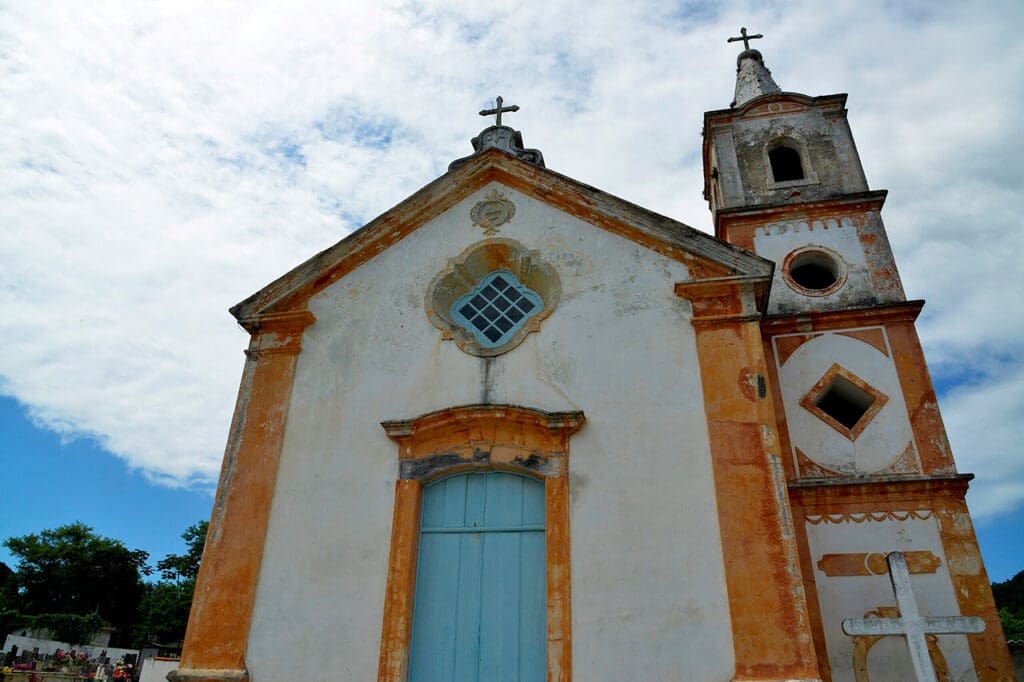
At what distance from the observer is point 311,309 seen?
952cm

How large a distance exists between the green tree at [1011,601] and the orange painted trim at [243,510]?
31.7 m

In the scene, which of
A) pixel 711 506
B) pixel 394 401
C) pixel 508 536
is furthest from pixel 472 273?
pixel 711 506

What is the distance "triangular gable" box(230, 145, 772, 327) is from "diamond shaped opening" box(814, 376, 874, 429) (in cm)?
338

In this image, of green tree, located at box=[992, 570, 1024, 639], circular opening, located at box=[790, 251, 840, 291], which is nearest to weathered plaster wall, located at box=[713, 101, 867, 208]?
circular opening, located at box=[790, 251, 840, 291]

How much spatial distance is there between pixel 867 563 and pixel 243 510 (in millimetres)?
7520

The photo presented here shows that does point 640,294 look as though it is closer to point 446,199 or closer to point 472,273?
point 472,273

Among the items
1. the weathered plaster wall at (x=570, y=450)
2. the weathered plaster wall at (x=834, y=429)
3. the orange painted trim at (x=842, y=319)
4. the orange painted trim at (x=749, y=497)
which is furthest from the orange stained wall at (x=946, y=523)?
the weathered plaster wall at (x=570, y=450)

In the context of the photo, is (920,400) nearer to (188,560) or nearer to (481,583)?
(481,583)

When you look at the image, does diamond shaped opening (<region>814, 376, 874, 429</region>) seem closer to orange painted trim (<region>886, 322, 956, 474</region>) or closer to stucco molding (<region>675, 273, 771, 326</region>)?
orange painted trim (<region>886, 322, 956, 474</region>)

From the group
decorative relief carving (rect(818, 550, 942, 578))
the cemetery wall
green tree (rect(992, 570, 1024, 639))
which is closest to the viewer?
decorative relief carving (rect(818, 550, 942, 578))

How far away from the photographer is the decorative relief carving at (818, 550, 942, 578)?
855cm

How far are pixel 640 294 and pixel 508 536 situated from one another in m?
3.23

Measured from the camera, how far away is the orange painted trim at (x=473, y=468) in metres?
→ 6.98

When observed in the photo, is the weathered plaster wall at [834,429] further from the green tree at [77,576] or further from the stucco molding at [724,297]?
the green tree at [77,576]
